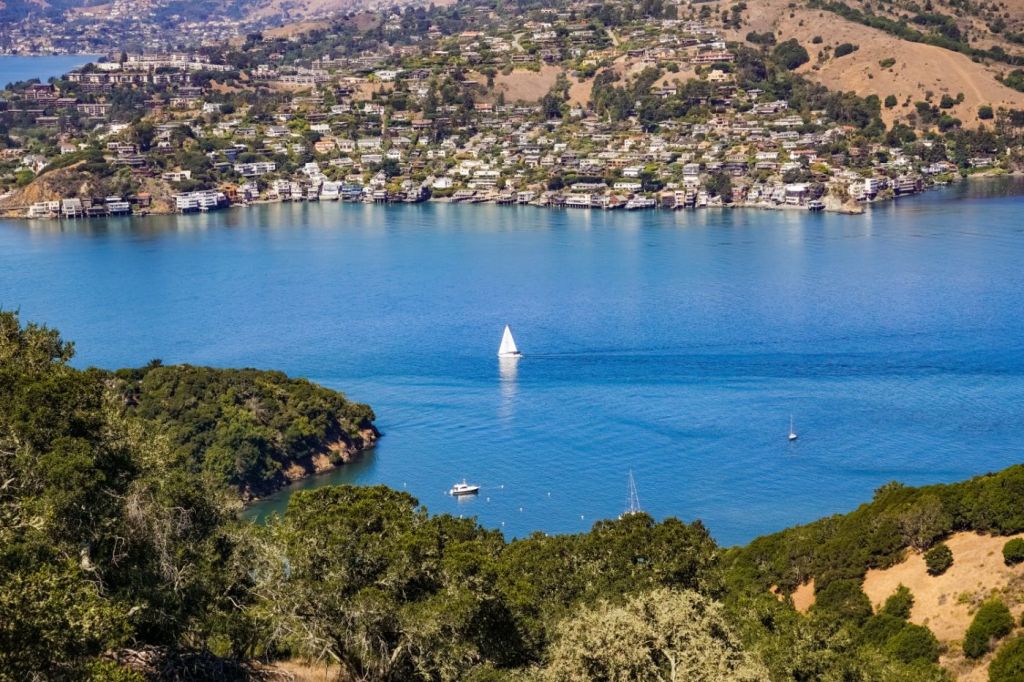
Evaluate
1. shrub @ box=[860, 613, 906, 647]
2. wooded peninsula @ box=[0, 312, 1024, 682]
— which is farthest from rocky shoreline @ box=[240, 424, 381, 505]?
shrub @ box=[860, 613, 906, 647]

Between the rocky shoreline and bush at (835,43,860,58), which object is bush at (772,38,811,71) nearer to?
bush at (835,43,860,58)

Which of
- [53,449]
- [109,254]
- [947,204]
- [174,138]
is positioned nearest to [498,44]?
[174,138]

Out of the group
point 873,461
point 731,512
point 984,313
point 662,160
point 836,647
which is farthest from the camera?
point 662,160

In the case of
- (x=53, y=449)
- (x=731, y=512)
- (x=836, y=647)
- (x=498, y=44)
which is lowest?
(x=731, y=512)

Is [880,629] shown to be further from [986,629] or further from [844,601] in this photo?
[986,629]

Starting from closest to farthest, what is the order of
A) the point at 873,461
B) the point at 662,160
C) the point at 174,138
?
the point at 873,461 < the point at 662,160 < the point at 174,138

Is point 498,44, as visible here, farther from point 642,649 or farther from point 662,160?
point 642,649
